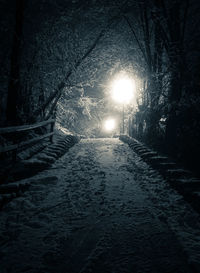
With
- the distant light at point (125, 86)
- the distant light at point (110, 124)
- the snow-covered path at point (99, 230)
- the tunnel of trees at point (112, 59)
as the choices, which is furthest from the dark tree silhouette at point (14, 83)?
the distant light at point (110, 124)

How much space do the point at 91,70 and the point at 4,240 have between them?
10200 mm

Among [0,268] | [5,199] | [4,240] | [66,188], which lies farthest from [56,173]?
[0,268]

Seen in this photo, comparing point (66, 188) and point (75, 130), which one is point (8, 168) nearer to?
point (66, 188)

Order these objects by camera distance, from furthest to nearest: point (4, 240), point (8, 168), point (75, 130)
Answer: point (75, 130) → point (8, 168) → point (4, 240)

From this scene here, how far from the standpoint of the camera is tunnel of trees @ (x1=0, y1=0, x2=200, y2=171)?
16.0 ft

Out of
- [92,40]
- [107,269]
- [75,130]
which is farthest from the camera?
[75,130]

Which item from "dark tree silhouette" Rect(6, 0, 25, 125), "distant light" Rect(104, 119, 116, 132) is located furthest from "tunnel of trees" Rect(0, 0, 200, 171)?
"distant light" Rect(104, 119, 116, 132)

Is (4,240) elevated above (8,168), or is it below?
below

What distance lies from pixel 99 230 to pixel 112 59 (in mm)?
10320

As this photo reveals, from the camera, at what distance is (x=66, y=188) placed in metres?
3.46

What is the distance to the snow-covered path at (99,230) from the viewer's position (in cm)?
161

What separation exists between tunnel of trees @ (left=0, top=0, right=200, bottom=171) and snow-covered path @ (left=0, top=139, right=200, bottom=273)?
1747mm

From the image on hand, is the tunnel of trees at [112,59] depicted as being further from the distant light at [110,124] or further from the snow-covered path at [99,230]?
the distant light at [110,124]

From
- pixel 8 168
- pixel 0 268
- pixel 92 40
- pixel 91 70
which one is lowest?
pixel 0 268
